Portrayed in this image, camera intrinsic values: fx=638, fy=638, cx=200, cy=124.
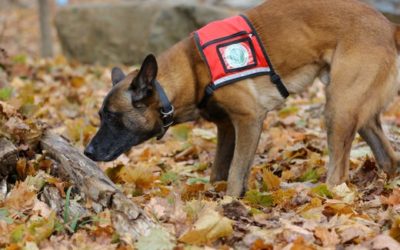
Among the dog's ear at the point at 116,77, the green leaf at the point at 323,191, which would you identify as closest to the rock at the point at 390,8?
the dog's ear at the point at 116,77

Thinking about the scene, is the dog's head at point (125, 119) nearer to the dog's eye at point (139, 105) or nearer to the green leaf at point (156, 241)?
the dog's eye at point (139, 105)

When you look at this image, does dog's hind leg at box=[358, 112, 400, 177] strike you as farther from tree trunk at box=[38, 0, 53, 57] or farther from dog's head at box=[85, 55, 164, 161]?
tree trunk at box=[38, 0, 53, 57]

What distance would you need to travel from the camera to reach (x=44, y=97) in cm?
859

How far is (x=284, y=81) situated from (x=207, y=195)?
1.21 meters

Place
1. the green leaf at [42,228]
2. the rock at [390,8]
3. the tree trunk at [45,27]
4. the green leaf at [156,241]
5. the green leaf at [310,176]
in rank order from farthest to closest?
the tree trunk at [45,27] < the rock at [390,8] < the green leaf at [310,176] < the green leaf at [42,228] < the green leaf at [156,241]

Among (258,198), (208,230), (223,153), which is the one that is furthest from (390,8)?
(208,230)

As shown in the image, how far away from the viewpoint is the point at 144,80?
16.8ft

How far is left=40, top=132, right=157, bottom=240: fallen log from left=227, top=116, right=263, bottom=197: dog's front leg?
1188 millimetres

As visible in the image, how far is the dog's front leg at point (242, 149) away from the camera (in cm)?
532

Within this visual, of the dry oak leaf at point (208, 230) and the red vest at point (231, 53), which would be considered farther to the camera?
the red vest at point (231, 53)

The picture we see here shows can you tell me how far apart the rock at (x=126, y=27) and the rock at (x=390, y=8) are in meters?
2.99

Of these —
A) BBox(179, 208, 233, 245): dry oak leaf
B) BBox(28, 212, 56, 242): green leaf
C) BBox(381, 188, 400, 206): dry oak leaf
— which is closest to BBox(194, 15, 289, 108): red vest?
BBox(381, 188, 400, 206): dry oak leaf

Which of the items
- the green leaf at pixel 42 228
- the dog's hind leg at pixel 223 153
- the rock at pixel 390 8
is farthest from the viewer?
the rock at pixel 390 8

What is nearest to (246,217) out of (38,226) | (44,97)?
(38,226)
